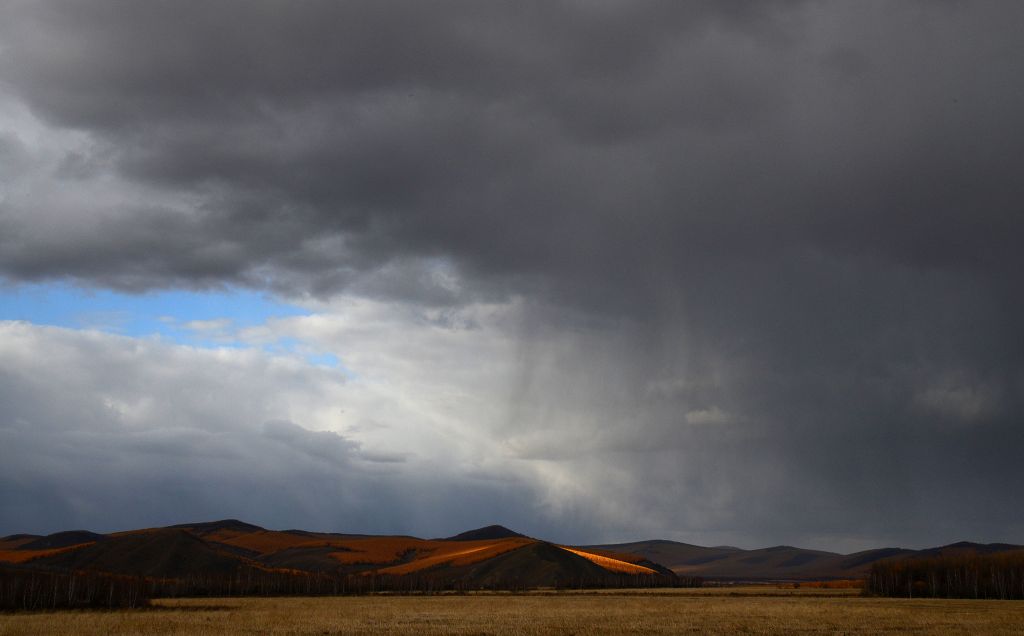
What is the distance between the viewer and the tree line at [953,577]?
6176 inches

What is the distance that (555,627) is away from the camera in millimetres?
68625

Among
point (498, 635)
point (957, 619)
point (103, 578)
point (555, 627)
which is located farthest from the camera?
point (103, 578)

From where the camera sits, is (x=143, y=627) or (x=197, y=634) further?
(x=143, y=627)

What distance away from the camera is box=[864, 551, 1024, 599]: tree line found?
6176 inches

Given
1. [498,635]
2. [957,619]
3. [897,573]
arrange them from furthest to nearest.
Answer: [897,573], [957,619], [498,635]

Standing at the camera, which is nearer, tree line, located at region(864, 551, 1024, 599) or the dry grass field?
the dry grass field

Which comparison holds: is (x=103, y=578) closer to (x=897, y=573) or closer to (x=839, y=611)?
(x=839, y=611)

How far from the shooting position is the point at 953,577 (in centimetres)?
16775

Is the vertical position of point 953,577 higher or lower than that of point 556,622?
lower

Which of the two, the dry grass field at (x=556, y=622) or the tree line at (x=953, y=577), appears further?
the tree line at (x=953, y=577)

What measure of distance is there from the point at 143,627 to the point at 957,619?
2690 inches

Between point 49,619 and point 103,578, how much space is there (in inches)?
1634

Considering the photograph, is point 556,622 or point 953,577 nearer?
point 556,622

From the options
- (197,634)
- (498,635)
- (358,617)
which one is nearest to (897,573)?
(358,617)
